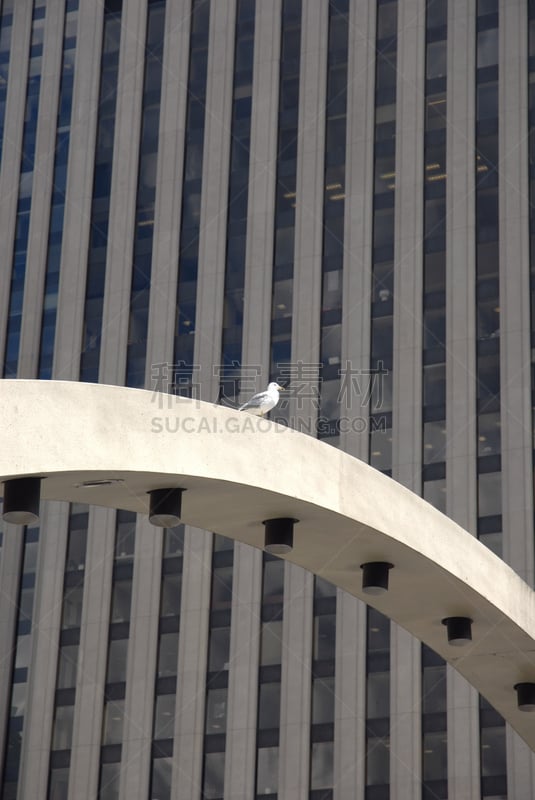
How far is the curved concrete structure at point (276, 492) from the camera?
40.4 feet

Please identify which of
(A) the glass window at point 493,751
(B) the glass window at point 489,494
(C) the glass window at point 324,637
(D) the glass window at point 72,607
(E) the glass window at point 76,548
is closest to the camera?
(A) the glass window at point 493,751

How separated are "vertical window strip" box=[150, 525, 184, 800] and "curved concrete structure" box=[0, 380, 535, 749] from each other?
34.4 meters

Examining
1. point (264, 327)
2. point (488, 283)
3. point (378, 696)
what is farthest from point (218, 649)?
point (488, 283)

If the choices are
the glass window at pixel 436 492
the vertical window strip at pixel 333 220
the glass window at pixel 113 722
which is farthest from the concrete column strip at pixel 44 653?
the glass window at pixel 436 492

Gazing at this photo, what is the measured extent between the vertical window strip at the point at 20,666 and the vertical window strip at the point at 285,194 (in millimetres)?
11393

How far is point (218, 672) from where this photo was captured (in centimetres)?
5191

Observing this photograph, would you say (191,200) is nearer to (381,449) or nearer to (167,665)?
(381,449)

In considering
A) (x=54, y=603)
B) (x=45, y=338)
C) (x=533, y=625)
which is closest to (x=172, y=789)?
(x=54, y=603)

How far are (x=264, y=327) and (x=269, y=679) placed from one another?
47.2 ft

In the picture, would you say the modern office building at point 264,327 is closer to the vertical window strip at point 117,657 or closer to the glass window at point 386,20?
the vertical window strip at point 117,657

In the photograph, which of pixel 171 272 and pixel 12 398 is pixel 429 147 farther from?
pixel 12 398

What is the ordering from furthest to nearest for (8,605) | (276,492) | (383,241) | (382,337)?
(383,241)
(8,605)
(382,337)
(276,492)

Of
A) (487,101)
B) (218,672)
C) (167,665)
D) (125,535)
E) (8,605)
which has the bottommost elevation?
(218,672)

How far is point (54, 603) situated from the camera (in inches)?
2167
